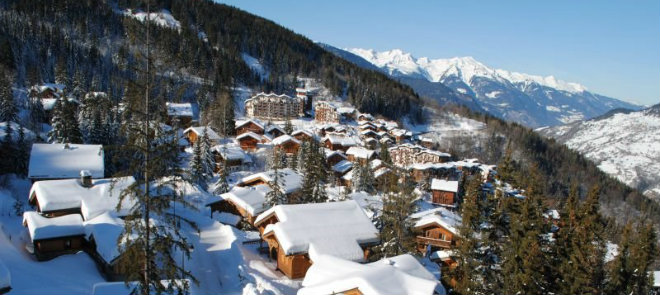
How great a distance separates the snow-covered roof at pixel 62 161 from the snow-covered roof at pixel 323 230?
19144 mm

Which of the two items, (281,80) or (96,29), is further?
(281,80)

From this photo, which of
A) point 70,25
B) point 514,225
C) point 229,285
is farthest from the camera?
point 70,25

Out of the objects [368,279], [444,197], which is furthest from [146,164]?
[444,197]

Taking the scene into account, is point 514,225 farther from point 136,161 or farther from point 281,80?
point 281,80

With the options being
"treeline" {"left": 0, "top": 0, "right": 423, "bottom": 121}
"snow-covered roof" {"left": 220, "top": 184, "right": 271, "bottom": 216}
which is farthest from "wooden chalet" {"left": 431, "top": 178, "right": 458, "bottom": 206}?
"treeline" {"left": 0, "top": 0, "right": 423, "bottom": 121}

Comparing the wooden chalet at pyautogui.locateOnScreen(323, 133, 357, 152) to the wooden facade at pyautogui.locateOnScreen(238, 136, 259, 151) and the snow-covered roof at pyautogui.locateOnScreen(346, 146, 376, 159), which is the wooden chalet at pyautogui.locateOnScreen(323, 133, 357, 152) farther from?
the wooden facade at pyautogui.locateOnScreen(238, 136, 259, 151)

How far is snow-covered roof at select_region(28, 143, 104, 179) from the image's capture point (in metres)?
34.9

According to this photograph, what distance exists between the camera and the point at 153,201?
10805mm

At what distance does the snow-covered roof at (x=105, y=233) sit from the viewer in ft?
72.0

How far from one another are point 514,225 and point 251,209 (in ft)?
72.7

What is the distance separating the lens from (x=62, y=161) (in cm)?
3591

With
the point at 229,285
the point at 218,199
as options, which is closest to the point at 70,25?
the point at 218,199

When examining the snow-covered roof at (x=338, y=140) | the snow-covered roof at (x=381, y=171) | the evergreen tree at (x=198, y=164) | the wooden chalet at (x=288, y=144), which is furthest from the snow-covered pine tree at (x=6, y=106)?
the snow-covered roof at (x=338, y=140)

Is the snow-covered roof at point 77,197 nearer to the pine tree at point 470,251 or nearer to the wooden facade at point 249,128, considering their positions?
the pine tree at point 470,251
